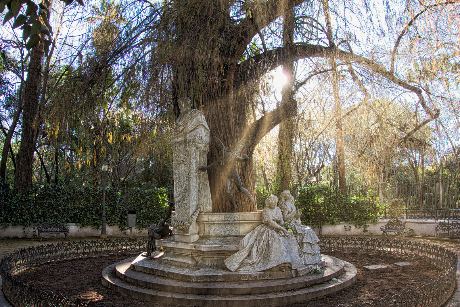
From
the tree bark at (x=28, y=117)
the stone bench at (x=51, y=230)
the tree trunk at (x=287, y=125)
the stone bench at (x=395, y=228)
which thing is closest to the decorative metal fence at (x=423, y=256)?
the tree trunk at (x=287, y=125)

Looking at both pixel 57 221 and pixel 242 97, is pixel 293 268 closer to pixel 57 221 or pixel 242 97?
pixel 242 97

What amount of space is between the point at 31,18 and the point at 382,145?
24.2 feet

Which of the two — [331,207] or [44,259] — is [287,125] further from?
[331,207]

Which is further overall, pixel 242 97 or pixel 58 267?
pixel 58 267

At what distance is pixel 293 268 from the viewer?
25.3 feet

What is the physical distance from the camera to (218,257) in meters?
7.93

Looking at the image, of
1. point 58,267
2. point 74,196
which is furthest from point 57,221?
point 58,267

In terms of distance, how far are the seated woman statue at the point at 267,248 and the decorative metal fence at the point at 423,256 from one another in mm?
1664

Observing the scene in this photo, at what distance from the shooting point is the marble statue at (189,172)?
8.27m

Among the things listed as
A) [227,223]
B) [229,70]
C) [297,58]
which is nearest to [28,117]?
[229,70]

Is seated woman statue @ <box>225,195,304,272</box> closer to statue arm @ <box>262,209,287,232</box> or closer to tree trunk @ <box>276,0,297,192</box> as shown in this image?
statue arm @ <box>262,209,287,232</box>

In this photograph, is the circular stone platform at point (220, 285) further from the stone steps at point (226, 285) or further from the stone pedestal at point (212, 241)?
the stone pedestal at point (212, 241)

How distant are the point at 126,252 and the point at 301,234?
6159mm

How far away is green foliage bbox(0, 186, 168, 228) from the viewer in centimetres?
1836
